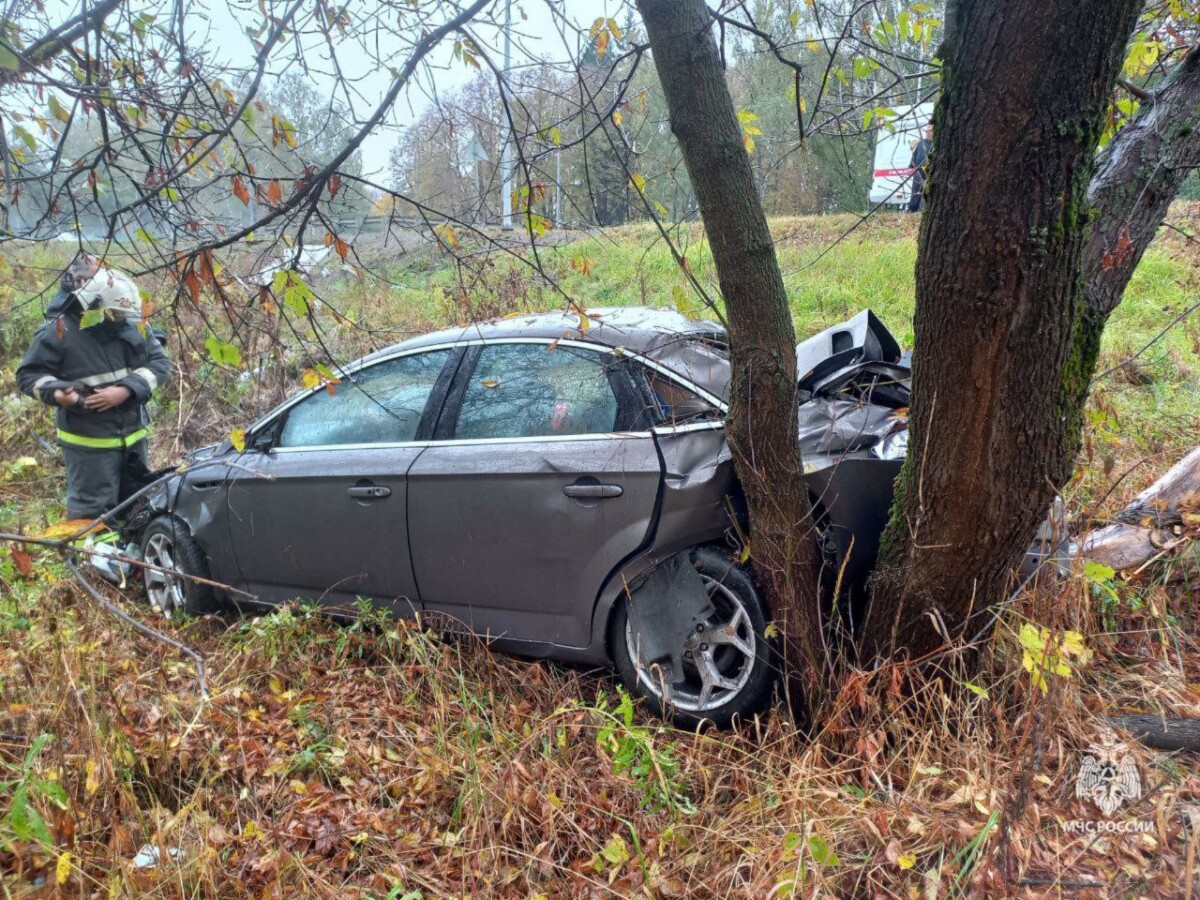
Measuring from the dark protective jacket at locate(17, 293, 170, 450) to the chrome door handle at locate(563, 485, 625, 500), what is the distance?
3.10 meters

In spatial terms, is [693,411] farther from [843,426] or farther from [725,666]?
[725,666]

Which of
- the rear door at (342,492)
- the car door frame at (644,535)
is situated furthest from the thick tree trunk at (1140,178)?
the rear door at (342,492)

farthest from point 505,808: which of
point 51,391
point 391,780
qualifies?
point 51,391

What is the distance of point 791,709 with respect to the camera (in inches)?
95.1

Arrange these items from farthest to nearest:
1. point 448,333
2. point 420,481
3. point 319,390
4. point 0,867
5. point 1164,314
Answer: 1. point 1164,314
2. point 319,390
3. point 448,333
4. point 420,481
5. point 0,867

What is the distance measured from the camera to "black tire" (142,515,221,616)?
12.7ft

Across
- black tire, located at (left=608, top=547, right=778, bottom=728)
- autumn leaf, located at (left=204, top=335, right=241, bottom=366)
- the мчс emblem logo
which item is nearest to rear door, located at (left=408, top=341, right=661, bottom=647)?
black tire, located at (left=608, top=547, right=778, bottom=728)

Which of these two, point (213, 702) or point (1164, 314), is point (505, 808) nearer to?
point (213, 702)

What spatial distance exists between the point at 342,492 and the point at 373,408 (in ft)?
1.33

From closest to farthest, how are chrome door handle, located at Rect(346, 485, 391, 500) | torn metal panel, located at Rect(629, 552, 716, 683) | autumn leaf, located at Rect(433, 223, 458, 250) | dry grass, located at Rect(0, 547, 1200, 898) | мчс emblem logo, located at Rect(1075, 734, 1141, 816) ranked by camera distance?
1. dry grass, located at Rect(0, 547, 1200, 898)
2. мчс emblem logo, located at Rect(1075, 734, 1141, 816)
3. torn metal panel, located at Rect(629, 552, 716, 683)
4. autumn leaf, located at Rect(433, 223, 458, 250)
5. chrome door handle, located at Rect(346, 485, 391, 500)

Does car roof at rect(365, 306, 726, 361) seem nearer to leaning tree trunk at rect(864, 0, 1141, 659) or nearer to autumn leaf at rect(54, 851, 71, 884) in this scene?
leaning tree trunk at rect(864, 0, 1141, 659)

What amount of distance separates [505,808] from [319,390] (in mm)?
2241

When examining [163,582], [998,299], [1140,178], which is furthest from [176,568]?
[1140,178]

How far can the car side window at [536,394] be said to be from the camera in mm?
2859
